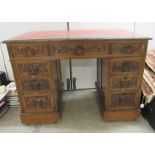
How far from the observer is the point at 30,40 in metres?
1.19

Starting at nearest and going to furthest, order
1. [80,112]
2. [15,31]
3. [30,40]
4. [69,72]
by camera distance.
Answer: [30,40]
[80,112]
[15,31]
[69,72]

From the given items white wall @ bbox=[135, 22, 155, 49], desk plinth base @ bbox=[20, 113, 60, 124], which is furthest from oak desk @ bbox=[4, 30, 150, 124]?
white wall @ bbox=[135, 22, 155, 49]

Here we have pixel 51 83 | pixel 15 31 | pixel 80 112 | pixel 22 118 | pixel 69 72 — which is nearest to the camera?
pixel 51 83

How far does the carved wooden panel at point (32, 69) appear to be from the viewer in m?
1.29

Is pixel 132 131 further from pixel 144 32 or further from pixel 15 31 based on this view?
pixel 15 31

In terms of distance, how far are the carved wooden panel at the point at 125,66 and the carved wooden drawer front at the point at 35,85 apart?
0.64 metres

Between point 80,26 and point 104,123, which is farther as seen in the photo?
point 80,26

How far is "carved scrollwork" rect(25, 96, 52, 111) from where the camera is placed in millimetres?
1430

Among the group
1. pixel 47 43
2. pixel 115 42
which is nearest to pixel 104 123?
pixel 115 42

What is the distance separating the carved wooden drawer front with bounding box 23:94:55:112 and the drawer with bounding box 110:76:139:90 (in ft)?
2.06

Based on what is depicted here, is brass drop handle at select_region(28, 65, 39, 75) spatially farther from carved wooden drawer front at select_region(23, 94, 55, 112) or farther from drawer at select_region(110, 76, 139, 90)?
drawer at select_region(110, 76, 139, 90)

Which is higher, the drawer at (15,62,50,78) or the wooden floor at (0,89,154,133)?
the drawer at (15,62,50,78)

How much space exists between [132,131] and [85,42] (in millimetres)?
949

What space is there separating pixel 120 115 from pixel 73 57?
2.55ft
